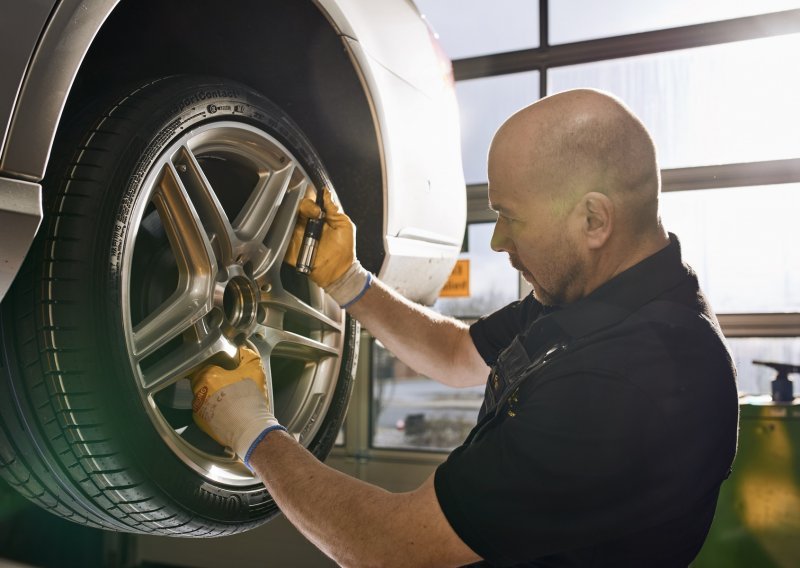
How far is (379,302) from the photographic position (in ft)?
5.40

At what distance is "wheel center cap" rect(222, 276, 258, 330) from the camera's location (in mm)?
1238

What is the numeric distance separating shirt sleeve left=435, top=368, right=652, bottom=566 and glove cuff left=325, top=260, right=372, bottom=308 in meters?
0.53

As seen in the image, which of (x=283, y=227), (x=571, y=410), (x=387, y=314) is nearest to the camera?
(x=571, y=410)

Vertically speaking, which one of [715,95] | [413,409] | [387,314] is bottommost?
[413,409]

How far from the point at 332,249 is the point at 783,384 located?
210 cm

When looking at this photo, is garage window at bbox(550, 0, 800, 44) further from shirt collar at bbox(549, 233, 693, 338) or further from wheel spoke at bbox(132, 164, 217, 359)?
wheel spoke at bbox(132, 164, 217, 359)

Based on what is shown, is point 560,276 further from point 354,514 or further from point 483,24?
point 483,24

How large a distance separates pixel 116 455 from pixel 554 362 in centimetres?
64

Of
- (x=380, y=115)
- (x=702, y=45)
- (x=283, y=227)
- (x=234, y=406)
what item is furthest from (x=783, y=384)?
(x=234, y=406)

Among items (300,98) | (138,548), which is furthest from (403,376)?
(300,98)

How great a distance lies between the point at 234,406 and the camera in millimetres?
1184

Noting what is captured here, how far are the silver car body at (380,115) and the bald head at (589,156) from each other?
0.95ft

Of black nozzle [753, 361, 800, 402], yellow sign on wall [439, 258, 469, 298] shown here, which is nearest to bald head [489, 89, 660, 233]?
black nozzle [753, 361, 800, 402]

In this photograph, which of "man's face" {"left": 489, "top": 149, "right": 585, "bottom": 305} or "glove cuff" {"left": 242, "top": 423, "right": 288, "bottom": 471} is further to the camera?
"man's face" {"left": 489, "top": 149, "right": 585, "bottom": 305}
